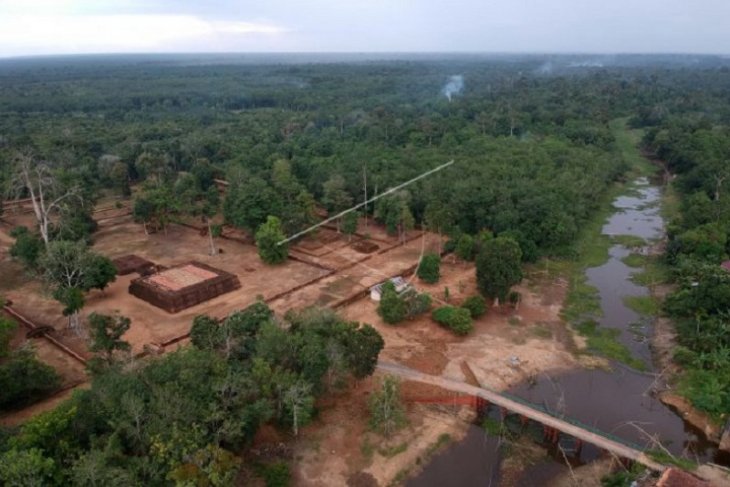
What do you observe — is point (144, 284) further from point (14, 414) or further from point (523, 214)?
point (523, 214)

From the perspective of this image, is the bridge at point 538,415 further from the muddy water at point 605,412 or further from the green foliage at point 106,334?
the green foliage at point 106,334

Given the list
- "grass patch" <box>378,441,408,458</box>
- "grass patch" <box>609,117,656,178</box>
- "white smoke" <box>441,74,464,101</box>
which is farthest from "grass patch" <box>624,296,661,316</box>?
"white smoke" <box>441,74,464,101</box>

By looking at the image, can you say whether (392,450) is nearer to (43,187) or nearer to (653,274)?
(653,274)

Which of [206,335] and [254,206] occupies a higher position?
[206,335]

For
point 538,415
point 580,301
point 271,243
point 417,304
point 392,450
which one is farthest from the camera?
point 271,243

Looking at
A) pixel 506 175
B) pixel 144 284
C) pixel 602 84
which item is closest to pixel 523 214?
pixel 506 175

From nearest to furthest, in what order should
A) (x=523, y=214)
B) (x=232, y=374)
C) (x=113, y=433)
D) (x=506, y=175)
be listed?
(x=113, y=433) → (x=232, y=374) → (x=523, y=214) → (x=506, y=175)

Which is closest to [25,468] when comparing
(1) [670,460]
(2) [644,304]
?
(1) [670,460]

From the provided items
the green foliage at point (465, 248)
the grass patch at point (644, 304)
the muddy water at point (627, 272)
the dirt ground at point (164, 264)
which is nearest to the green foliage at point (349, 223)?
the dirt ground at point (164, 264)
